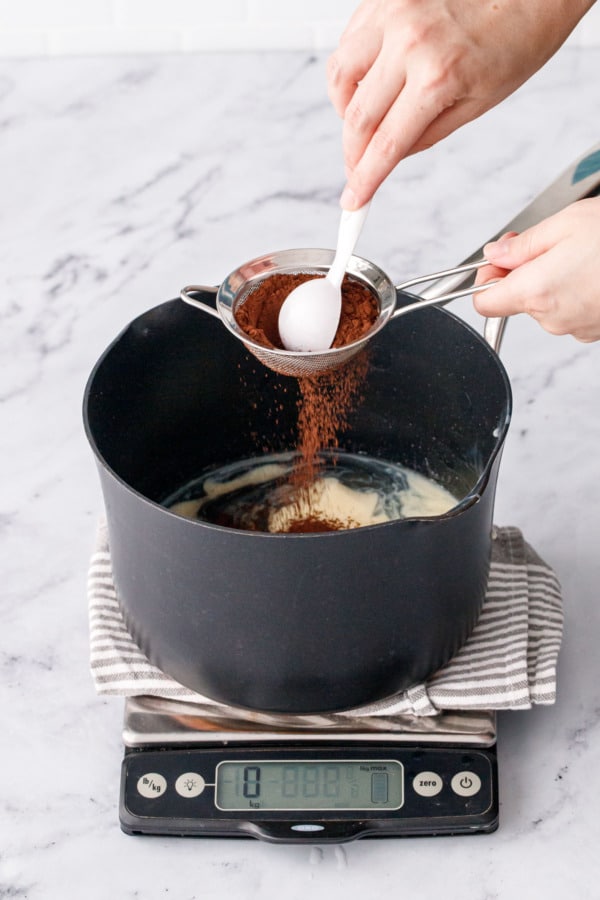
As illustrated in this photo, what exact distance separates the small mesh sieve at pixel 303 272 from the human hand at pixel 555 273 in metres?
0.02

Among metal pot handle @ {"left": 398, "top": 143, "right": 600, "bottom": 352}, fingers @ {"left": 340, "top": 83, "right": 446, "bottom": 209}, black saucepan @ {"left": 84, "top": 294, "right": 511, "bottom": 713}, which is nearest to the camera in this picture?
black saucepan @ {"left": 84, "top": 294, "right": 511, "bottom": 713}

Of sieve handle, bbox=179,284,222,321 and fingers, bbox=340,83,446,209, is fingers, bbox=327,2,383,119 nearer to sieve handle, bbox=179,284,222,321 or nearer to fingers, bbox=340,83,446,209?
fingers, bbox=340,83,446,209

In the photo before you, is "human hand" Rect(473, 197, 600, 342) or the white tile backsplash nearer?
"human hand" Rect(473, 197, 600, 342)

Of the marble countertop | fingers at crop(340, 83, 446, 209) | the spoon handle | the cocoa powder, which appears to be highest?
fingers at crop(340, 83, 446, 209)

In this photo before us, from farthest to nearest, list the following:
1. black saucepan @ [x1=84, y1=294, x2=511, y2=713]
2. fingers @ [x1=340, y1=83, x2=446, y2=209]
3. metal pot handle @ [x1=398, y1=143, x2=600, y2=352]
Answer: metal pot handle @ [x1=398, y1=143, x2=600, y2=352]
fingers @ [x1=340, y1=83, x2=446, y2=209]
black saucepan @ [x1=84, y1=294, x2=511, y2=713]

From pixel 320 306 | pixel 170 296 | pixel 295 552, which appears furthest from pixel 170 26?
pixel 295 552

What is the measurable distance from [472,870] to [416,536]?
0.26m

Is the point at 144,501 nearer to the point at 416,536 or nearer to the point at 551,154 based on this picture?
the point at 416,536

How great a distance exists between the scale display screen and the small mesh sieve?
0.99 ft

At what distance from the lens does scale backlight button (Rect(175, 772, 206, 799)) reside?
0.87 metres

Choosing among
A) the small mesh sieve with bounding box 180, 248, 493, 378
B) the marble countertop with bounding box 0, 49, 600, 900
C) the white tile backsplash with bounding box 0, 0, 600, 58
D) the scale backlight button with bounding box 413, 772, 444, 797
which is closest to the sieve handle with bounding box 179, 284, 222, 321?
the small mesh sieve with bounding box 180, 248, 493, 378

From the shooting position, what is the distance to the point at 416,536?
78cm

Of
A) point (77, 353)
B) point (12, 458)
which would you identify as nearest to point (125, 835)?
point (12, 458)

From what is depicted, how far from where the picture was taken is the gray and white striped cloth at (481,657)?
34.9 inches
